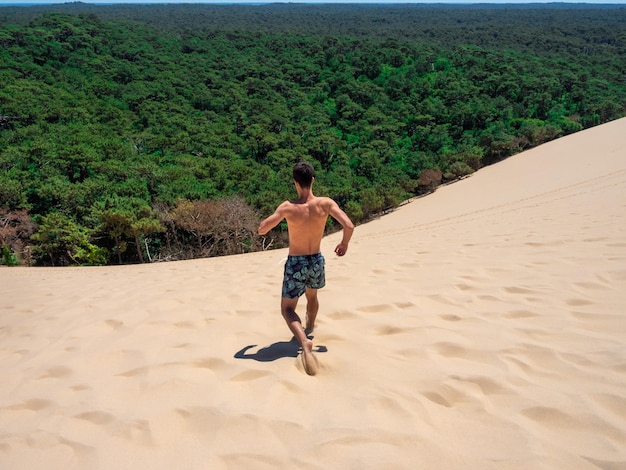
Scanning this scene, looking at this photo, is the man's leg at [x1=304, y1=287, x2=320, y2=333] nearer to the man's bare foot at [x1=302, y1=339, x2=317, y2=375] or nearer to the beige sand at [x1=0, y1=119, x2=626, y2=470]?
the beige sand at [x1=0, y1=119, x2=626, y2=470]

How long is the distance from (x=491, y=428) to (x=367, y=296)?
7.24ft

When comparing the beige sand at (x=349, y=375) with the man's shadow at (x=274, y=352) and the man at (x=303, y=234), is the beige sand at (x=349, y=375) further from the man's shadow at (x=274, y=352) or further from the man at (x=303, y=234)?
the man at (x=303, y=234)

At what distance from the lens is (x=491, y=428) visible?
6.28 ft

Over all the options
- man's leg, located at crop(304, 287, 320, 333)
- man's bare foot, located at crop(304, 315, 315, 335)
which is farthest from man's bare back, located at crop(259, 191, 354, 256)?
man's bare foot, located at crop(304, 315, 315, 335)

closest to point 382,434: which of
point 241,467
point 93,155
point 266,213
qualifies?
point 241,467

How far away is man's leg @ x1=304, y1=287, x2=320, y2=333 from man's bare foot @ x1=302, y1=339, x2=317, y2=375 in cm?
54

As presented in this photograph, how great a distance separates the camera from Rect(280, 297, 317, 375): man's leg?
263cm

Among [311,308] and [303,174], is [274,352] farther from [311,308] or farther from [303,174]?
[303,174]

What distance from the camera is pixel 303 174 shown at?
290 centimetres

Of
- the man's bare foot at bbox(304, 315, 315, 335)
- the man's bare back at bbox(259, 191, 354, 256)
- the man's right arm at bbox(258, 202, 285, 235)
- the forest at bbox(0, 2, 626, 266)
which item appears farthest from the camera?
the forest at bbox(0, 2, 626, 266)

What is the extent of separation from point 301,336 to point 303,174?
1105 mm

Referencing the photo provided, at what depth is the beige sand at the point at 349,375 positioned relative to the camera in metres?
1.87

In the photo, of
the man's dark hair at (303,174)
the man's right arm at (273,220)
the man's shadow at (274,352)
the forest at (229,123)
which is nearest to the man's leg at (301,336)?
the man's shadow at (274,352)

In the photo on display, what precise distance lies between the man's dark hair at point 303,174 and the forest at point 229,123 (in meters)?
15.5
